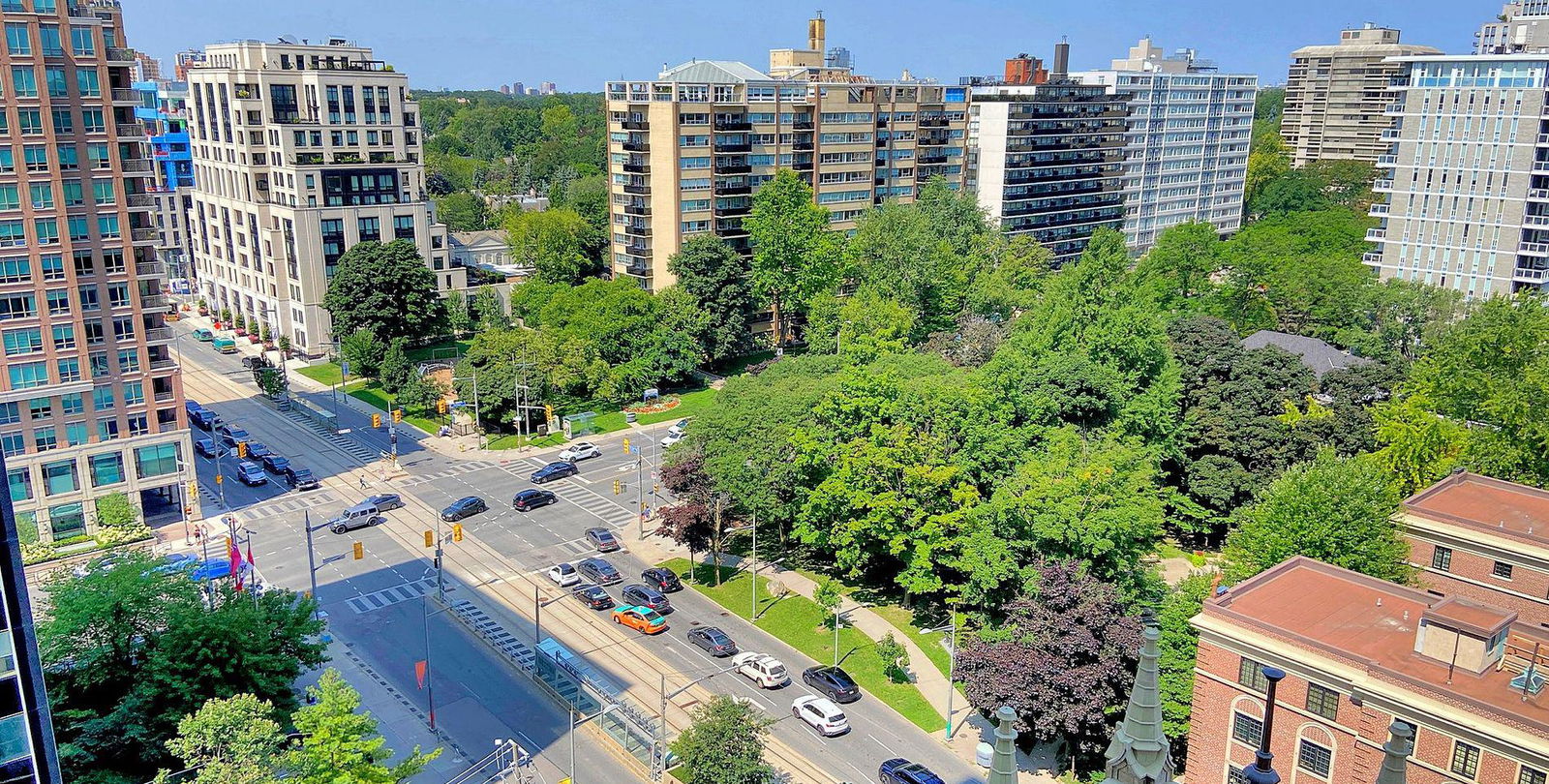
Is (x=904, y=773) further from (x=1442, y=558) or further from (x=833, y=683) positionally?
(x=1442, y=558)

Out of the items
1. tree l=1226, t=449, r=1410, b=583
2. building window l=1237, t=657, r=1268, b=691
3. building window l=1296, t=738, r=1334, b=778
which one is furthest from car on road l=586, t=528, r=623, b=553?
building window l=1296, t=738, r=1334, b=778

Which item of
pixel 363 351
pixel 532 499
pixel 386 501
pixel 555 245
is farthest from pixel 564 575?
pixel 555 245

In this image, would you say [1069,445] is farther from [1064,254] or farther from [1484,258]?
[1064,254]

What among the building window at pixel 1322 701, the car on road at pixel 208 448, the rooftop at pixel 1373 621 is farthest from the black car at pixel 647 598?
the car on road at pixel 208 448

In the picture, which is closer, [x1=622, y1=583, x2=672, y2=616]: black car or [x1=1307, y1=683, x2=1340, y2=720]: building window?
[x1=1307, y1=683, x2=1340, y2=720]: building window

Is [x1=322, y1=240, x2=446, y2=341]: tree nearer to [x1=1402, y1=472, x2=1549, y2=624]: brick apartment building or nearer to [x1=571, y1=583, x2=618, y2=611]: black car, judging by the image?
[x1=571, y1=583, x2=618, y2=611]: black car

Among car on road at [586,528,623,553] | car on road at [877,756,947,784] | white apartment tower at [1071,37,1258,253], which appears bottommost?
car on road at [877,756,947,784]
